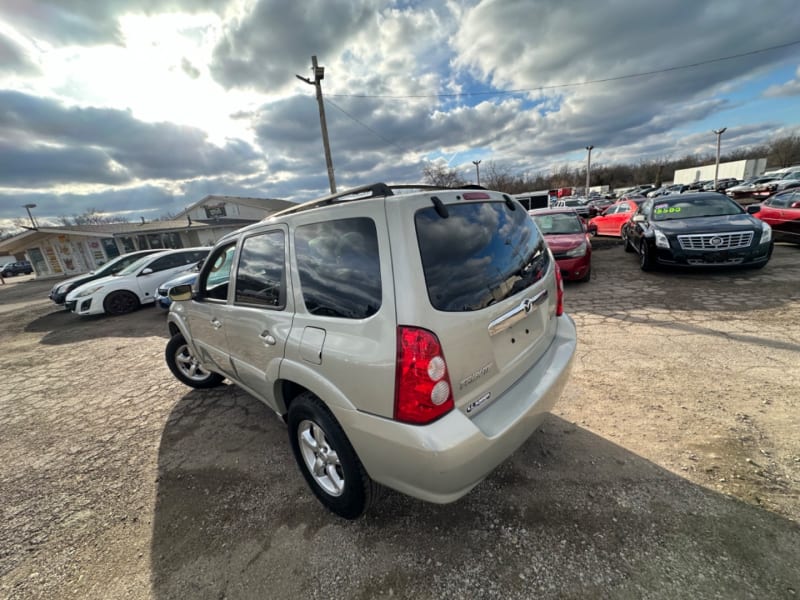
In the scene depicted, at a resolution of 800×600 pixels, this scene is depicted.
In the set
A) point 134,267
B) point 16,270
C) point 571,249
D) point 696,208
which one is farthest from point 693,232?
point 16,270

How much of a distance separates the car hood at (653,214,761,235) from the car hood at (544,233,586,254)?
4.76 ft

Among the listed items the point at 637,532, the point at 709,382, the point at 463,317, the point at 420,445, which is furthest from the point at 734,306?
the point at 420,445

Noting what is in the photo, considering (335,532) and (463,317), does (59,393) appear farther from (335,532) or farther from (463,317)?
(463,317)

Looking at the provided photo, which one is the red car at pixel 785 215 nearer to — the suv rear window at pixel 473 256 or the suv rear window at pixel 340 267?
the suv rear window at pixel 473 256

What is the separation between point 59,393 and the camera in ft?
15.1

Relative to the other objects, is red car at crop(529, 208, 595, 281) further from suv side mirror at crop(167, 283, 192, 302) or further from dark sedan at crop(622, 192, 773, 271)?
suv side mirror at crop(167, 283, 192, 302)

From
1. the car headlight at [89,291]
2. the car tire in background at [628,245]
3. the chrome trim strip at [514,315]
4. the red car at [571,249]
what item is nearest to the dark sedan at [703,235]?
the red car at [571,249]

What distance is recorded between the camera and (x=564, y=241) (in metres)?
7.01

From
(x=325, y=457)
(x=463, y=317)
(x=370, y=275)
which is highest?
(x=370, y=275)

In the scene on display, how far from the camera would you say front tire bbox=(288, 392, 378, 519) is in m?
1.86

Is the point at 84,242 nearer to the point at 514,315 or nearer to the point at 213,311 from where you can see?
the point at 213,311

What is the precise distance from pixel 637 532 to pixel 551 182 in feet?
281

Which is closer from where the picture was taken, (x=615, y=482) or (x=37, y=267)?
(x=615, y=482)

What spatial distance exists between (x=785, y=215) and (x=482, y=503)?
10767mm
